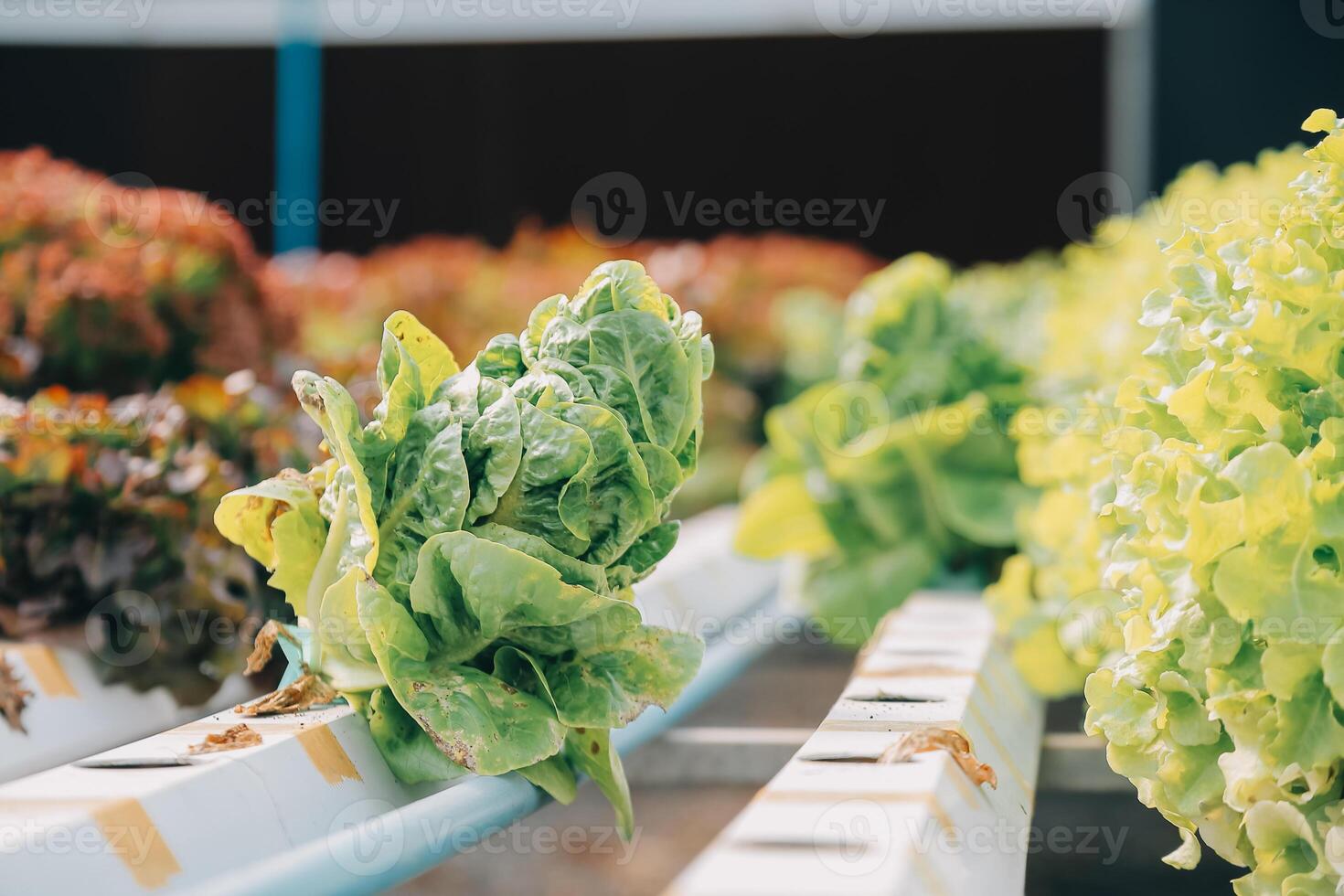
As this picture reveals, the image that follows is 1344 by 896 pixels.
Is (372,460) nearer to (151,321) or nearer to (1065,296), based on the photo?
(151,321)

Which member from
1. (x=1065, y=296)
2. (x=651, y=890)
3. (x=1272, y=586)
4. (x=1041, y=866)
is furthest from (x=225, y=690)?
(x=1065, y=296)

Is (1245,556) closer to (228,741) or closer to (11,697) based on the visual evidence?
(228,741)

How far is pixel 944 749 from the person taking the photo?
1388 millimetres

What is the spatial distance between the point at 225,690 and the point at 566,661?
0.88 metres

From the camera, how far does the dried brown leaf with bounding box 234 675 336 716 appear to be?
4.90 ft

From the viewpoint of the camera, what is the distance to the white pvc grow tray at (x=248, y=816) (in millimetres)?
1129

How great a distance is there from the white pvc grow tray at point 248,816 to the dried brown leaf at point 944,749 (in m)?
0.44

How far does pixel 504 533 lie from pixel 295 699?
344 millimetres

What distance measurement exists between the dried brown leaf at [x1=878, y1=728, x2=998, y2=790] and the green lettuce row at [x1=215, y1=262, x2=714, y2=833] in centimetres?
27

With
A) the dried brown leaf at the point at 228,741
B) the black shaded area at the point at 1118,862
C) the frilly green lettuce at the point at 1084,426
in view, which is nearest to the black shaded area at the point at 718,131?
the frilly green lettuce at the point at 1084,426

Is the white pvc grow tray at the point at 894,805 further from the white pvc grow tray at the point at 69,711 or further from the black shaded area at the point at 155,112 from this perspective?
the black shaded area at the point at 155,112

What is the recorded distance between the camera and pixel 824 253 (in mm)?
6055

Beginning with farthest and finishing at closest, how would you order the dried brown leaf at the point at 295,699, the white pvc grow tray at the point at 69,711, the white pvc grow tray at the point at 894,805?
the white pvc grow tray at the point at 69,711
the dried brown leaf at the point at 295,699
the white pvc grow tray at the point at 894,805

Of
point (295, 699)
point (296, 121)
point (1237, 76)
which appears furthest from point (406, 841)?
point (296, 121)
